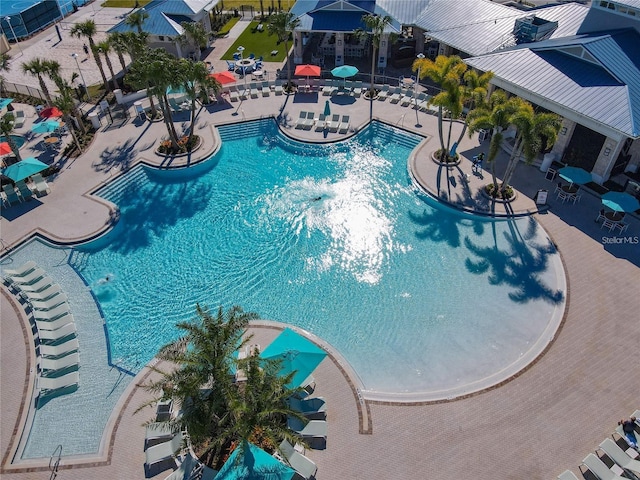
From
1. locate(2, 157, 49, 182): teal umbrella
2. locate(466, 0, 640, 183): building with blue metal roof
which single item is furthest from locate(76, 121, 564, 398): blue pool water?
locate(466, 0, 640, 183): building with blue metal roof

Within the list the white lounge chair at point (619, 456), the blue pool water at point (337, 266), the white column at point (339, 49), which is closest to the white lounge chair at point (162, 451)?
the blue pool water at point (337, 266)

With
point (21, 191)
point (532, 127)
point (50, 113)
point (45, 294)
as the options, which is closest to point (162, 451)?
point (45, 294)

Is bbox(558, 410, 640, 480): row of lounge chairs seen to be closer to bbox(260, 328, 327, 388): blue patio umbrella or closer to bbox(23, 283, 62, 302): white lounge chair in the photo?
bbox(260, 328, 327, 388): blue patio umbrella

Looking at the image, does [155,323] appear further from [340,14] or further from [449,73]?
[340,14]

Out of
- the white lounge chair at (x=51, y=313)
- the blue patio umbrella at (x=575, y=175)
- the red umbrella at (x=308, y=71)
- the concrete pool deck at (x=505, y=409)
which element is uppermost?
the red umbrella at (x=308, y=71)

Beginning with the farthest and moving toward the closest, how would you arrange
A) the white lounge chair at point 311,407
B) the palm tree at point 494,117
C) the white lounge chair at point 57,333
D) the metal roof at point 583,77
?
the metal roof at point 583,77 < the palm tree at point 494,117 < the white lounge chair at point 57,333 < the white lounge chair at point 311,407

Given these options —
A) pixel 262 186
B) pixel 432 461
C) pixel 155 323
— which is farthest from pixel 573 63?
pixel 155 323

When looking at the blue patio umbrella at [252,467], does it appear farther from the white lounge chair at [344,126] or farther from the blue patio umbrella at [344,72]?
the blue patio umbrella at [344,72]

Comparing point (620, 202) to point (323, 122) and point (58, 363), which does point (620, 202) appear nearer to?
point (323, 122)
